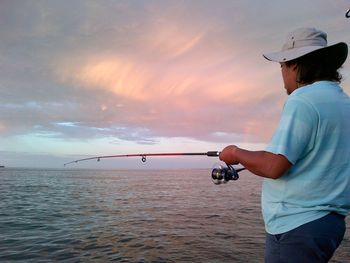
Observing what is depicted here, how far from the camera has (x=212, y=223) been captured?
16.3 metres

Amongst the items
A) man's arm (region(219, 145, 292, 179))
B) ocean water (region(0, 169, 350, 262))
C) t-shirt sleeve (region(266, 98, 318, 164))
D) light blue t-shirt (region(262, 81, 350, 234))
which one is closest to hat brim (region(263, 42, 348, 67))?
light blue t-shirt (region(262, 81, 350, 234))

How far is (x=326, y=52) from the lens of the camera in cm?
254

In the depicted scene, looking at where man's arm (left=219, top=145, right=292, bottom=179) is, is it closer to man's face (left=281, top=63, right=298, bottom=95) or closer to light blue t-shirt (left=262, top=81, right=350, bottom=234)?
light blue t-shirt (left=262, top=81, right=350, bottom=234)

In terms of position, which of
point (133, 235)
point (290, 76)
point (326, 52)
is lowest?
point (133, 235)

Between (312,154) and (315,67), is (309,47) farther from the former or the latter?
(312,154)

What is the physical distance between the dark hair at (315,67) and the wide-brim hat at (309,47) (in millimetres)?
17

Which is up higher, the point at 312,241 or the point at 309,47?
the point at 309,47

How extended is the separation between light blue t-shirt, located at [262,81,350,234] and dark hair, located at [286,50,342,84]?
0.16 metres

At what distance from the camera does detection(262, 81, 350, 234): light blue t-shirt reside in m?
2.39

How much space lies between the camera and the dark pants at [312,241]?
239 cm

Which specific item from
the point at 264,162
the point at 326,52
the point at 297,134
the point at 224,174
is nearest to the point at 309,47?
the point at 326,52

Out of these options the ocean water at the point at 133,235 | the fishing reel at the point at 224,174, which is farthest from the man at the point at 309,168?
the ocean water at the point at 133,235

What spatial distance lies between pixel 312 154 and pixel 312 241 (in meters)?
0.58

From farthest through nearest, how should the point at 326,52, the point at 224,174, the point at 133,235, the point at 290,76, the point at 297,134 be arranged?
the point at 133,235, the point at 224,174, the point at 290,76, the point at 326,52, the point at 297,134
